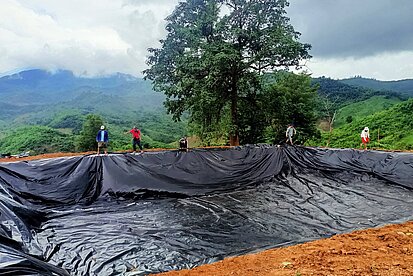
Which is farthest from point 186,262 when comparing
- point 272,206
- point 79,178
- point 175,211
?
point 79,178

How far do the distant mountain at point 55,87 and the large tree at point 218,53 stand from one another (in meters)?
63.8

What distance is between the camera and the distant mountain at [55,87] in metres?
85.6

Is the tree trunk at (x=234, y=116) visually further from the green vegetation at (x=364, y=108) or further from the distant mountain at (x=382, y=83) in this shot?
the distant mountain at (x=382, y=83)

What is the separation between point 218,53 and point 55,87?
387 feet

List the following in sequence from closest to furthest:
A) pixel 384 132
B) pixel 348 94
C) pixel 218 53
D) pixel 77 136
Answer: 1. pixel 218 53
2. pixel 384 132
3. pixel 77 136
4. pixel 348 94

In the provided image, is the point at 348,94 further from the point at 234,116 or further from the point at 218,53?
the point at 218,53

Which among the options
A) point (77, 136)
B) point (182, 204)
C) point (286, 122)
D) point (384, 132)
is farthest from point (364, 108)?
point (182, 204)

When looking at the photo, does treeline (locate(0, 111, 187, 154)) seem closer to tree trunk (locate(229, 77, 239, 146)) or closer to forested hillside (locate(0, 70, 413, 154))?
forested hillside (locate(0, 70, 413, 154))

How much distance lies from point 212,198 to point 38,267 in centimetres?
432

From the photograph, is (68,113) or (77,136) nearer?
(77,136)

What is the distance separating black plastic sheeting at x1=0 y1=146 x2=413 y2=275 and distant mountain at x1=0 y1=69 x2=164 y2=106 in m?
68.8

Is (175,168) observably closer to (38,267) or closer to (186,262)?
(186,262)

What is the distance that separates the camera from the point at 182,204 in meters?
6.28

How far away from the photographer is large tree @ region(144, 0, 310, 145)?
36.5 feet
